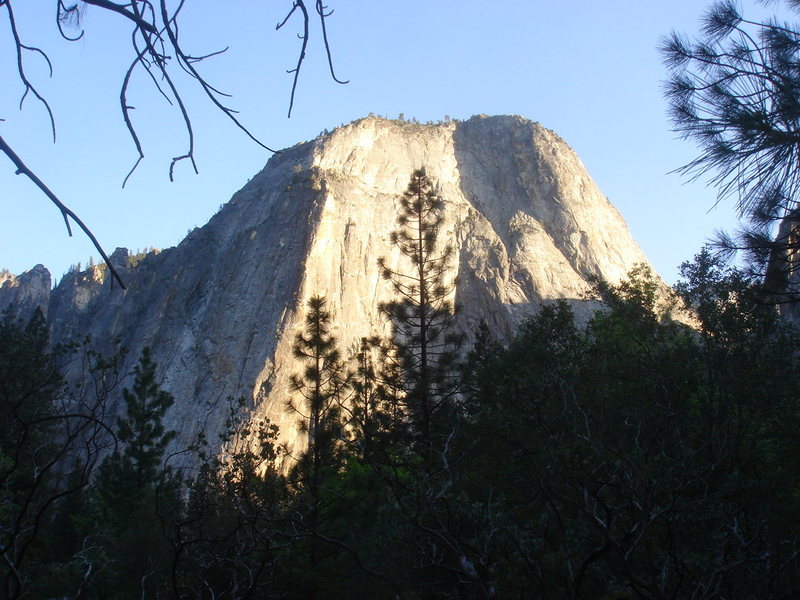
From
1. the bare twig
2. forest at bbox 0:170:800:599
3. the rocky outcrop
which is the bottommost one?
the bare twig

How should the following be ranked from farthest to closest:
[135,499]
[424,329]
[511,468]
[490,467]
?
[135,499], [424,329], [490,467], [511,468]

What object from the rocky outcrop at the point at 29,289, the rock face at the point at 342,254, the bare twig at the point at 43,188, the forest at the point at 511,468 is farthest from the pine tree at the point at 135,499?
the rocky outcrop at the point at 29,289

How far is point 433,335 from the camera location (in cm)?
1659

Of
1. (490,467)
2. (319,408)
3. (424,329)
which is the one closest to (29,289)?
(319,408)

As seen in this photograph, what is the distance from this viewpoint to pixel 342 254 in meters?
48.8

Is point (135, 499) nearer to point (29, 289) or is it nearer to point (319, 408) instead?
point (319, 408)

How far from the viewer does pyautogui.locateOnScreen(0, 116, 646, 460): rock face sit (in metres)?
44.0

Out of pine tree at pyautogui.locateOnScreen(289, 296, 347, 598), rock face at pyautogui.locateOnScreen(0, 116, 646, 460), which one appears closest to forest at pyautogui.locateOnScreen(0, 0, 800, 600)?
pine tree at pyautogui.locateOnScreen(289, 296, 347, 598)

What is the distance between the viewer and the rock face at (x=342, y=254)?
44031 millimetres

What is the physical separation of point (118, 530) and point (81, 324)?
145 ft

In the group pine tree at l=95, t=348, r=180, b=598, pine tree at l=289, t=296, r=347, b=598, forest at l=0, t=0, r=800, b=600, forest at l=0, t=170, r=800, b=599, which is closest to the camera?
forest at l=0, t=0, r=800, b=600

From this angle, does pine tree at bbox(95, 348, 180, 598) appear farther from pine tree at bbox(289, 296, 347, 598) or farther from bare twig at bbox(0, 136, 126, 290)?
bare twig at bbox(0, 136, 126, 290)

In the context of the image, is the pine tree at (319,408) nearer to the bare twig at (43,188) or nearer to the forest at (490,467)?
the forest at (490,467)

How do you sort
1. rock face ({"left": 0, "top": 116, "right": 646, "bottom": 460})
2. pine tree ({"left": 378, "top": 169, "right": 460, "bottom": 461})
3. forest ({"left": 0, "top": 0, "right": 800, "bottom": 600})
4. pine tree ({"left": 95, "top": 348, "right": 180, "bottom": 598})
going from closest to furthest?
forest ({"left": 0, "top": 0, "right": 800, "bottom": 600})
pine tree ({"left": 95, "top": 348, "right": 180, "bottom": 598})
pine tree ({"left": 378, "top": 169, "right": 460, "bottom": 461})
rock face ({"left": 0, "top": 116, "right": 646, "bottom": 460})
